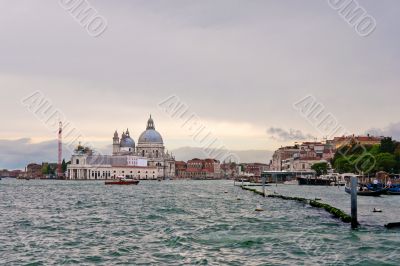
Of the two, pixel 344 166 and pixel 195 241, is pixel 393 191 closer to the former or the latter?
→ pixel 195 241

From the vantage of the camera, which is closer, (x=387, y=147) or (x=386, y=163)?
(x=386, y=163)

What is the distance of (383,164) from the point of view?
98812 millimetres

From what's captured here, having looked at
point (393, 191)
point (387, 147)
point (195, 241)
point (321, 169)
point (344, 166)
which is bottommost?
point (195, 241)

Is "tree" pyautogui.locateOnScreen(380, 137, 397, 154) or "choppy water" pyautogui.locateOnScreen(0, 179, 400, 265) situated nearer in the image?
"choppy water" pyautogui.locateOnScreen(0, 179, 400, 265)

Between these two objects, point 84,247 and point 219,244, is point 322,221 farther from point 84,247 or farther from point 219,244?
point 84,247

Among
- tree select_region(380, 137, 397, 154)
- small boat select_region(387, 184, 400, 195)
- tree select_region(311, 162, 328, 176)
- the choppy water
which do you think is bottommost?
the choppy water

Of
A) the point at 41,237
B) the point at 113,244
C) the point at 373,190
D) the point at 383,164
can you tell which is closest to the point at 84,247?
the point at 113,244

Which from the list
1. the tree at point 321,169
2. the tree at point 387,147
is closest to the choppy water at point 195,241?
the tree at point 387,147

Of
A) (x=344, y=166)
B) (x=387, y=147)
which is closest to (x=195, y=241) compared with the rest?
(x=387, y=147)

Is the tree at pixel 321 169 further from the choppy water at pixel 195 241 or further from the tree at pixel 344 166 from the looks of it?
the choppy water at pixel 195 241

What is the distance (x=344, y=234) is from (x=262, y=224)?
5.58 m

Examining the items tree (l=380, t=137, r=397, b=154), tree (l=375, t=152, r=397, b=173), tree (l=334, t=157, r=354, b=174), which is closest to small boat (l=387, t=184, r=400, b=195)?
tree (l=375, t=152, r=397, b=173)

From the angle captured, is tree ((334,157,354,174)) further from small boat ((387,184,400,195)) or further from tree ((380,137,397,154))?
small boat ((387,184,400,195))

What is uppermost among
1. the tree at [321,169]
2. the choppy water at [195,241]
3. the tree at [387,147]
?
the tree at [387,147]
